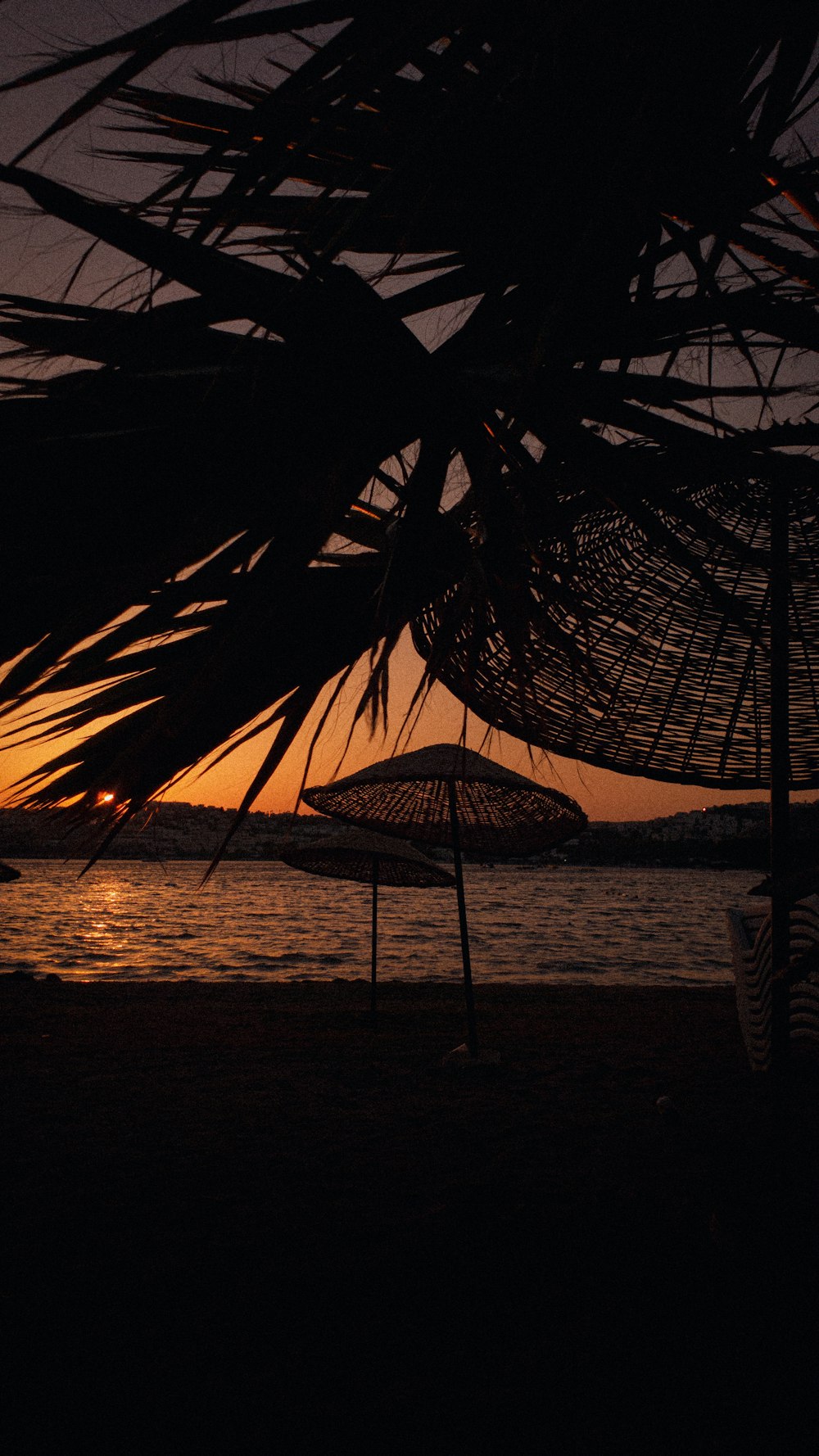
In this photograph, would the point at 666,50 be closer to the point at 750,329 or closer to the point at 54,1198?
the point at 750,329

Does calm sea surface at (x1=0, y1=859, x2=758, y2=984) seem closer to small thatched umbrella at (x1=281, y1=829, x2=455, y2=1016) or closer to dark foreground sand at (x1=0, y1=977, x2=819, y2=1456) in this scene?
dark foreground sand at (x1=0, y1=977, x2=819, y2=1456)

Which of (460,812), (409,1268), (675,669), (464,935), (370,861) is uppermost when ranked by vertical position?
(675,669)

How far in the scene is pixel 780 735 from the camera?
2.05 metres

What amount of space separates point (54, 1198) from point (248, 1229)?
88 cm

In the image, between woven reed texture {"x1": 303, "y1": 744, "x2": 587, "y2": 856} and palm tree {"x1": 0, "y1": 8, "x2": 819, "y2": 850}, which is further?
woven reed texture {"x1": 303, "y1": 744, "x2": 587, "y2": 856}

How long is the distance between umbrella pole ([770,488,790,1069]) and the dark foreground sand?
31 cm

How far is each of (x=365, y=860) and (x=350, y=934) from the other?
21.4 meters

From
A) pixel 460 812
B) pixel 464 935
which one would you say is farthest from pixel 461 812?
pixel 464 935

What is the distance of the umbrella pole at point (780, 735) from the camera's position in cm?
191

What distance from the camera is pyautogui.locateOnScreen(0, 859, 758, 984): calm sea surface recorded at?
18.6 metres

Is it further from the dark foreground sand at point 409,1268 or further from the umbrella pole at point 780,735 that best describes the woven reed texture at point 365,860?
the umbrella pole at point 780,735

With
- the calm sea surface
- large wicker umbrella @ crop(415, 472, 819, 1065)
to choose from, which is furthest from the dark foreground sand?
the calm sea surface

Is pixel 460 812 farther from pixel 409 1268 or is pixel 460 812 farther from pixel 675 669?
pixel 409 1268

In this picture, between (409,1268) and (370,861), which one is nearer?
(409,1268)
